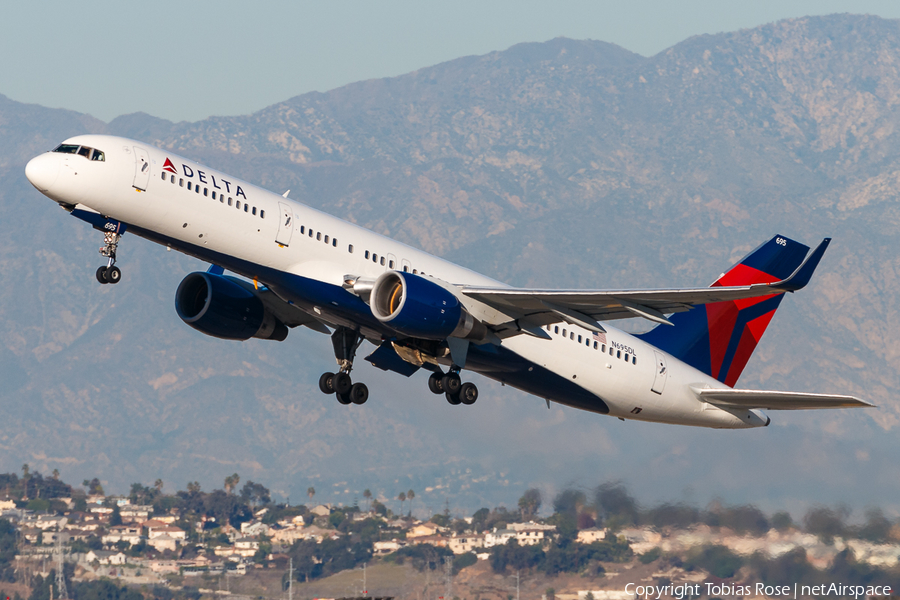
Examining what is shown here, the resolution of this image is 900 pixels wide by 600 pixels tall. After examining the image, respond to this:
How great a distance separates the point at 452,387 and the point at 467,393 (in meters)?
0.53

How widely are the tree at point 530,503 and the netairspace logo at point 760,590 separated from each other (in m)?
14.0

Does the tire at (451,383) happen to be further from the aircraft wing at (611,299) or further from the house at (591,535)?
the house at (591,535)

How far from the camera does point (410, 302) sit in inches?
1441

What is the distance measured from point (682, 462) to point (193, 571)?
188 feet

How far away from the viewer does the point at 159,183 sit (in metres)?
35.8

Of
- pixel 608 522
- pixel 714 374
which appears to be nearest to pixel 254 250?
pixel 714 374

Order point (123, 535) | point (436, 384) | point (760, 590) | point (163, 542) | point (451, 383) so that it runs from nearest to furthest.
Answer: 1. point (451, 383)
2. point (436, 384)
3. point (760, 590)
4. point (123, 535)
5. point (163, 542)

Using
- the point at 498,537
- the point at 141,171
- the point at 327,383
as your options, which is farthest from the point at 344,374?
the point at 498,537

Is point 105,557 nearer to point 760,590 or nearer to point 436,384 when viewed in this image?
point 436,384

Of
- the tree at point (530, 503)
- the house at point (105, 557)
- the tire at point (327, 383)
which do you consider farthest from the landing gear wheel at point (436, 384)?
the house at point (105, 557)

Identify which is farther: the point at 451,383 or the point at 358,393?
the point at 358,393

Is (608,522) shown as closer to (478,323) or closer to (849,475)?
(849,475)

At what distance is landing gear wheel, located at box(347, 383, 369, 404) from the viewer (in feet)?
138

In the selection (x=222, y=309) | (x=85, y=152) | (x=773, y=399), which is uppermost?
(x=85, y=152)
